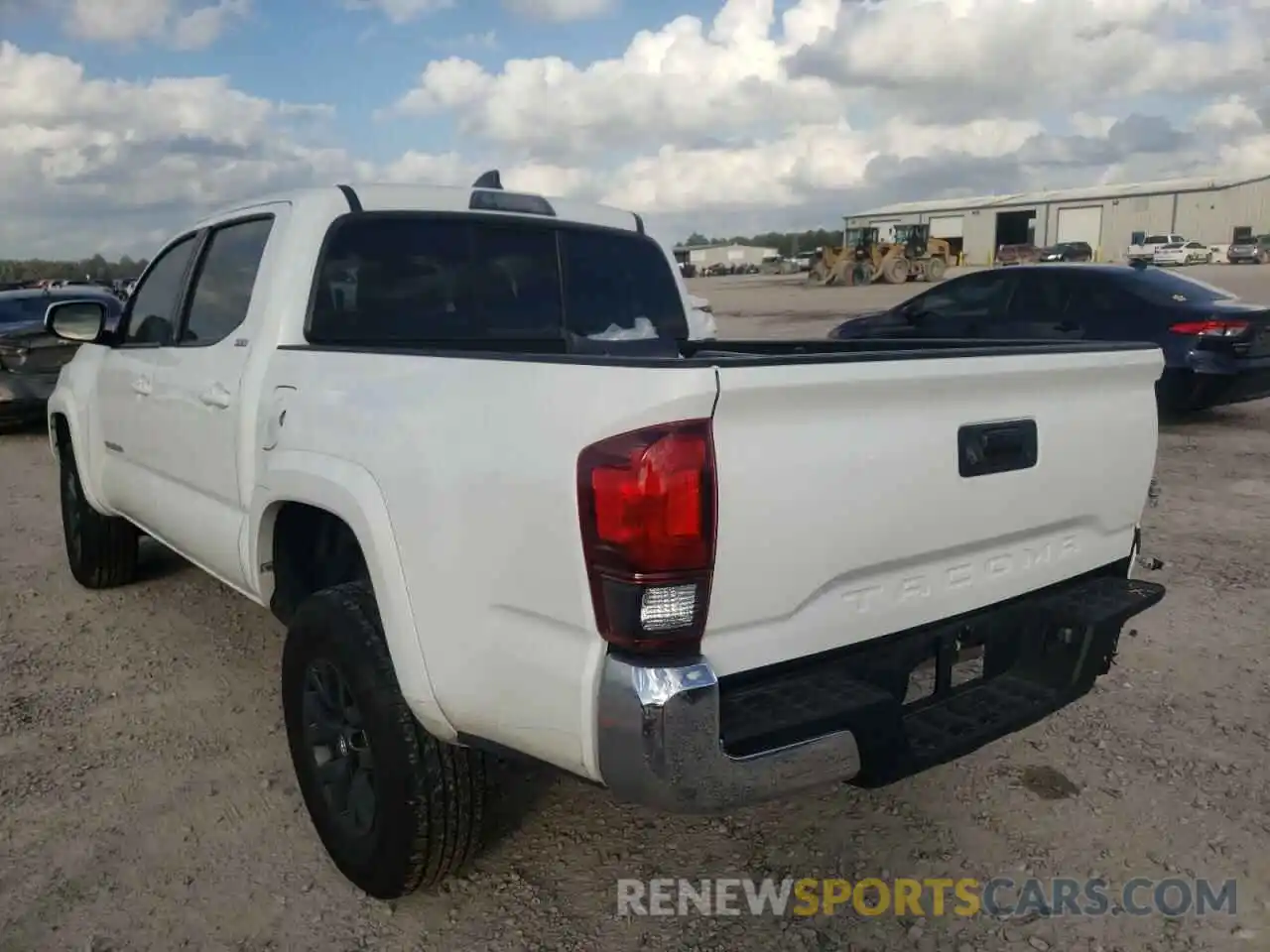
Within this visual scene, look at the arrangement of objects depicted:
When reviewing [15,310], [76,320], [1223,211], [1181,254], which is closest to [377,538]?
[76,320]

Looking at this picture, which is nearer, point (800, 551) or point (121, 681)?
point (800, 551)

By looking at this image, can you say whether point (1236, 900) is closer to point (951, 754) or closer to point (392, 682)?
point (951, 754)

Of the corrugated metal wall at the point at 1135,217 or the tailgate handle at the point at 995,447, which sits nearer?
the tailgate handle at the point at 995,447

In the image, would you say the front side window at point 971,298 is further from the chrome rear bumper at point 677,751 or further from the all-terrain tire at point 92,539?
the chrome rear bumper at point 677,751

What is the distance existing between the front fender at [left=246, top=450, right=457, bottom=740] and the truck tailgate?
74cm

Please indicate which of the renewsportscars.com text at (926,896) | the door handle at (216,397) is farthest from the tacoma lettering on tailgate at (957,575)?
the door handle at (216,397)

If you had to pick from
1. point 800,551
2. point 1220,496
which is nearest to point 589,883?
point 800,551

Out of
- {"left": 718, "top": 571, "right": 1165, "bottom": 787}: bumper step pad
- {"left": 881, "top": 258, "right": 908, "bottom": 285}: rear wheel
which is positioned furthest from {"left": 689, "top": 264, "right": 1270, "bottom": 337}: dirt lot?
{"left": 718, "top": 571, "right": 1165, "bottom": 787}: bumper step pad

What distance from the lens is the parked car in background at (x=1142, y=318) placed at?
887cm

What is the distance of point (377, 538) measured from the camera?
8.34 feet

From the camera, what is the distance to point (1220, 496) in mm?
7113

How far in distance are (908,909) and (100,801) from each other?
252 centimetres

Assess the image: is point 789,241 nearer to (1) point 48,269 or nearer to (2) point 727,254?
(2) point 727,254

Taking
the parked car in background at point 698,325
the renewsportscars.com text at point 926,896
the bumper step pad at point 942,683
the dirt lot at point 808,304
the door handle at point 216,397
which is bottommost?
the dirt lot at point 808,304
